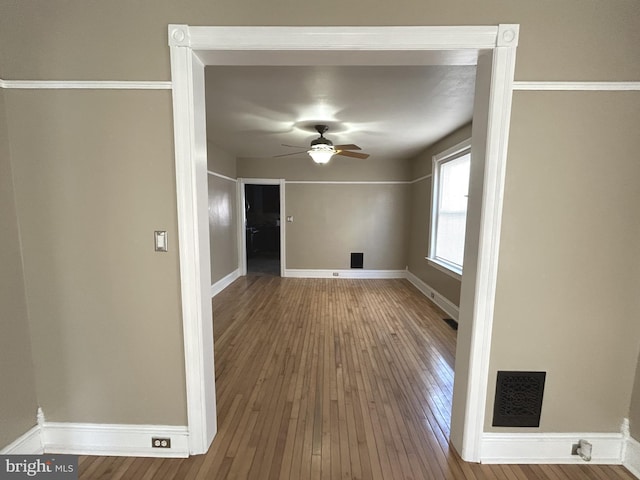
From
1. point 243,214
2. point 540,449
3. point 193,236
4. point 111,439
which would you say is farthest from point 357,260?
point 111,439

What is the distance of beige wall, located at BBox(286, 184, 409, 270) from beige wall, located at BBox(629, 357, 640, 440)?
430cm

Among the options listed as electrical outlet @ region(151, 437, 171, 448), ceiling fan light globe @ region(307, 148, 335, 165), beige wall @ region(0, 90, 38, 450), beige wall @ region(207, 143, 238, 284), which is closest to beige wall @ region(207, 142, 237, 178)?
beige wall @ region(207, 143, 238, 284)

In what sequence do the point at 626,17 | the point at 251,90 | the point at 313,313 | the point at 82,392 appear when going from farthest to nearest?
the point at 313,313, the point at 251,90, the point at 82,392, the point at 626,17

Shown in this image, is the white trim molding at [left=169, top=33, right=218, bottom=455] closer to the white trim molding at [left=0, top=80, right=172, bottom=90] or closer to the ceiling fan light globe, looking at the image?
the white trim molding at [left=0, top=80, right=172, bottom=90]

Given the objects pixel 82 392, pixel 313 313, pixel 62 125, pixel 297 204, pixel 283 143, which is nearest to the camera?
pixel 62 125

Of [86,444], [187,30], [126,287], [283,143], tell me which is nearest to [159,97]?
[187,30]

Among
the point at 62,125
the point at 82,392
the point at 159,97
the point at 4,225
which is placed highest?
the point at 159,97

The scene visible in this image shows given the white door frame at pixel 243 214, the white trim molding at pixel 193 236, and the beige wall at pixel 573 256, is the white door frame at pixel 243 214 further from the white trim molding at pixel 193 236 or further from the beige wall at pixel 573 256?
the beige wall at pixel 573 256

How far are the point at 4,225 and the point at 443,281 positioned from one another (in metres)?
4.46

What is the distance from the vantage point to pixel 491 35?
4.19 feet

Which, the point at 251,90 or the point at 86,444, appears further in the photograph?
the point at 251,90

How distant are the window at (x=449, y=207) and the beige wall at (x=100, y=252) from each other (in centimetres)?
338

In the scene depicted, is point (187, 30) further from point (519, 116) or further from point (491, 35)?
point (519, 116)

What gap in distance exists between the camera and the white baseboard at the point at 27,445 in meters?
1.38
